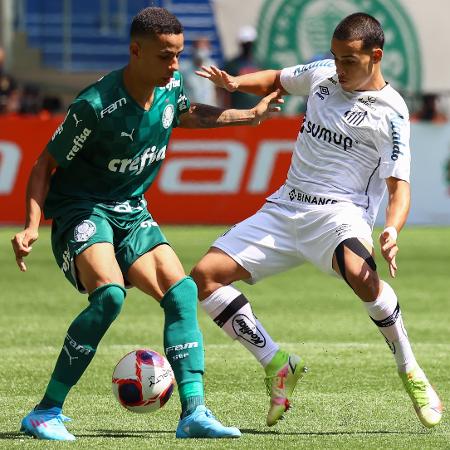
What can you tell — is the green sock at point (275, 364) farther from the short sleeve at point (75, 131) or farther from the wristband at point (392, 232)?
the short sleeve at point (75, 131)

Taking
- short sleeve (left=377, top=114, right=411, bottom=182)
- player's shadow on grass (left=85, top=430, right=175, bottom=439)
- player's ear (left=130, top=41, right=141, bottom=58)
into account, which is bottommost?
player's shadow on grass (left=85, top=430, right=175, bottom=439)

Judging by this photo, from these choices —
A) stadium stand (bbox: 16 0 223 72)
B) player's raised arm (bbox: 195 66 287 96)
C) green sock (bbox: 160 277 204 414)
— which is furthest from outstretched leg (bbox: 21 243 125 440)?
stadium stand (bbox: 16 0 223 72)

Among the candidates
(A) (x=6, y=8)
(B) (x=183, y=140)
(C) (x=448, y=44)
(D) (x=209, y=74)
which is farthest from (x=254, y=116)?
(C) (x=448, y=44)

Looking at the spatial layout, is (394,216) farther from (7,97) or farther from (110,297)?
(7,97)

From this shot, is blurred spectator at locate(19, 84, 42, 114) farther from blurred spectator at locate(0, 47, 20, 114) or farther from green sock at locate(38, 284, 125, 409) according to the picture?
green sock at locate(38, 284, 125, 409)

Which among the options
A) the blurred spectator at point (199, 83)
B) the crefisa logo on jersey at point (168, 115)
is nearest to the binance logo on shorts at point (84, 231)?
the crefisa logo on jersey at point (168, 115)

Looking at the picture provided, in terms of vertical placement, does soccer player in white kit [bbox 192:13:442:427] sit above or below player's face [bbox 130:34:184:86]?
below

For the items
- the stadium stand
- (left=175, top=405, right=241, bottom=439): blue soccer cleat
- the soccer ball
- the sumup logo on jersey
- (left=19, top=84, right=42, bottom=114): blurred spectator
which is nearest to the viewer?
(left=175, top=405, right=241, bottom=439): blue soccer cleat

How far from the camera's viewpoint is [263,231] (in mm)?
7438

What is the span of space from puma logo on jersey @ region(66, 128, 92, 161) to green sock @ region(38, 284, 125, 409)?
723 millimetres

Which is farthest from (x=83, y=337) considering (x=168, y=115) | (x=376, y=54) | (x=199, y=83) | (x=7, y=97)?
(x=7, y=97)

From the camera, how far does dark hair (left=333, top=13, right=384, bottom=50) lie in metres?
7.14

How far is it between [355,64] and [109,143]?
1431 millimetres

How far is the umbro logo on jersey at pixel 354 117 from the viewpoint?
7273mm
